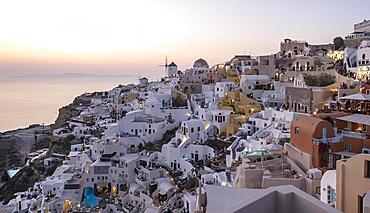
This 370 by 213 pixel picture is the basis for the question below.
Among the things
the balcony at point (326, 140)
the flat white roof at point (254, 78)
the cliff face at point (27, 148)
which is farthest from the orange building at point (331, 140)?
the cliff face at point (27, 148)

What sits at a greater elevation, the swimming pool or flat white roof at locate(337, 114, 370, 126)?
flat white roof at locate(337, 114, 370, 126)

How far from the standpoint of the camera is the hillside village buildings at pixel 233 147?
8.38 meters

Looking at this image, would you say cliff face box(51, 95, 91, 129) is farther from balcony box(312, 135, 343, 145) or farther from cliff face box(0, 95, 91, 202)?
balcony box(312, 135, 343, 145)

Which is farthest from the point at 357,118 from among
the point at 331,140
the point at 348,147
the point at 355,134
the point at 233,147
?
the point at 233,147

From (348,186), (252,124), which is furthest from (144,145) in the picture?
(348,186)

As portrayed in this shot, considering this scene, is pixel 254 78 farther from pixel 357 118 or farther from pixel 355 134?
pixel 355 134

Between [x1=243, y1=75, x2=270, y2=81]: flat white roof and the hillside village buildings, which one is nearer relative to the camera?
the hillside village buildings

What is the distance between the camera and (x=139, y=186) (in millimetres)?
19328

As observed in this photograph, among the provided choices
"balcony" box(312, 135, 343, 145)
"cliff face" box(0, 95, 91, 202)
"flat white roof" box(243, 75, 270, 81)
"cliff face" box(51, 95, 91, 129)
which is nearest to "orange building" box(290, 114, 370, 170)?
"balcony" box(312, 135, 343, 145)

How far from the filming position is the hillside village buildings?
8375 millimetres

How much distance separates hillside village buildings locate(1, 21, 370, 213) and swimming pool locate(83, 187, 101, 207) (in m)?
0.05

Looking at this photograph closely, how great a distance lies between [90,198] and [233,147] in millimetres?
7245

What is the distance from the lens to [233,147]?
57.2ft

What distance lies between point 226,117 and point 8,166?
2734cm
